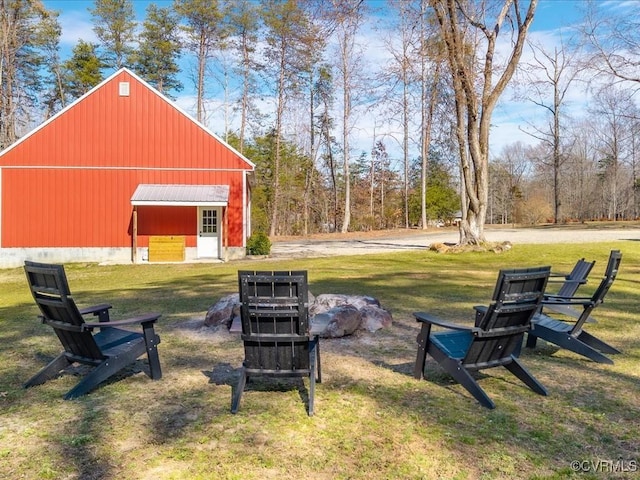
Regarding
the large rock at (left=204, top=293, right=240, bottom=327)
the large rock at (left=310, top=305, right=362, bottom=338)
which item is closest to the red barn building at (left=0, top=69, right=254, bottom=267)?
the large rock at (left=204, top=293, right=240, bottom=327)

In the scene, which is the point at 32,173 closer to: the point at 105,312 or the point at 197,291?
the point at 197,291

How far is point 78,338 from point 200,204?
14.5m

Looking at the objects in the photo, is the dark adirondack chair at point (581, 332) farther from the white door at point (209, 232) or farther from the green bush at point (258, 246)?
the white door at point (209, 232)

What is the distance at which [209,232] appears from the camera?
19.6 m

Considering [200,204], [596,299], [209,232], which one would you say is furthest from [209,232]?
[596,299]

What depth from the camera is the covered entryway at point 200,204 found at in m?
18.1

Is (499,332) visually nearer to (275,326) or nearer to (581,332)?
(275,326)

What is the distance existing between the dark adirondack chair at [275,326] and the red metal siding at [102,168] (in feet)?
53.0

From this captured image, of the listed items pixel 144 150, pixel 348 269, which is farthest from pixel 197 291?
pixel 144 150

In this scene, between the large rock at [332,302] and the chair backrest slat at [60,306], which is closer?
the chair backrest slat at [60,306]

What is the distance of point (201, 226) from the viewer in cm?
1950

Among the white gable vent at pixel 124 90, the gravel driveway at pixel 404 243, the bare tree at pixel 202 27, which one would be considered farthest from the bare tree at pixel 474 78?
the bare tree at pixel 202 27

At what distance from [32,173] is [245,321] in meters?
18.7
